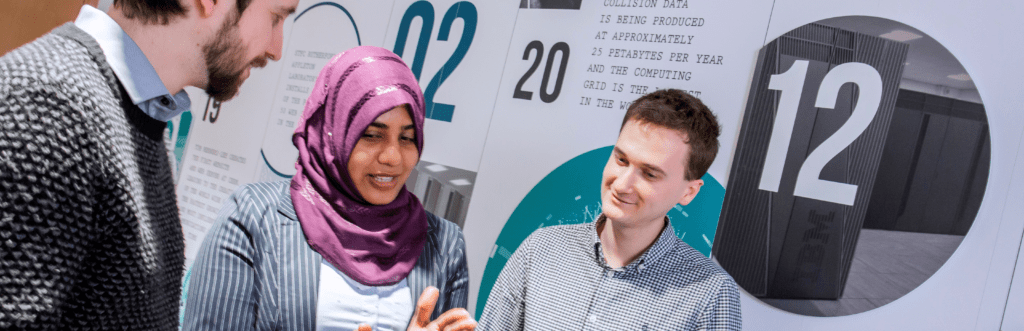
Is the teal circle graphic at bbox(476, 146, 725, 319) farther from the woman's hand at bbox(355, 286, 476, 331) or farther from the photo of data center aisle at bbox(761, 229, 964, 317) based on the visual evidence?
the woman's hand at bbox(355, 286, 476, 331)

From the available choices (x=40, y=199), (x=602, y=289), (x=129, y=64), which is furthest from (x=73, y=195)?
(x=602, y=289)

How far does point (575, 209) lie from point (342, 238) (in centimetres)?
71

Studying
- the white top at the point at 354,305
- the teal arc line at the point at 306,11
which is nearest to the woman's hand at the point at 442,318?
the white top at the point at 354,305

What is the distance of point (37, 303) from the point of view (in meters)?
0.61

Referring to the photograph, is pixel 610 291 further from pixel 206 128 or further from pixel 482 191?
pixel 206 128

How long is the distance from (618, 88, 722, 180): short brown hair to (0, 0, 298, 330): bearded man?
2.67ft

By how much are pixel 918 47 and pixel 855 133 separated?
22 cm

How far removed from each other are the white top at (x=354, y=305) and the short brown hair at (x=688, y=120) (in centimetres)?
64

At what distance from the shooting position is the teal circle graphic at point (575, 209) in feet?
5.11

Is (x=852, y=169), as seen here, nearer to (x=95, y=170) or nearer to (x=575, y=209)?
(x=575, y=209)

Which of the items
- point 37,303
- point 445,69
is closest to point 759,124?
point 445,69

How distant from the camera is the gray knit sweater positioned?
0.60 metres

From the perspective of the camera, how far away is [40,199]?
2.00 feet

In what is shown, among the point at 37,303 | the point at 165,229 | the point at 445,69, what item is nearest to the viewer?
the point at 37,303
